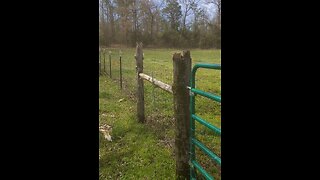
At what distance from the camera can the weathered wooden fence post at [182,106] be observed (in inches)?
91.9

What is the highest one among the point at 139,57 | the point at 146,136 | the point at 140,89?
the point at 139,57

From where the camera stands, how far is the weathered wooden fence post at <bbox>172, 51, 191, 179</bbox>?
2334 mm

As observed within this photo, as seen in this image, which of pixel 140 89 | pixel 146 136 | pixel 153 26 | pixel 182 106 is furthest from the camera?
pixel 153 26

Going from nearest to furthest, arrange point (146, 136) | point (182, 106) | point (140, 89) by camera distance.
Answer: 1. point (182, 106)
2. point (146, 136)
3. point (140, 89)

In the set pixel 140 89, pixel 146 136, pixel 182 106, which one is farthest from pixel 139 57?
pixel 182 106

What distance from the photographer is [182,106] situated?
92.4 inches

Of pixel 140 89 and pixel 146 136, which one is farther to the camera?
pixel 140 89

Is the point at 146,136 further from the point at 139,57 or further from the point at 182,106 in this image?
the point at 182,106

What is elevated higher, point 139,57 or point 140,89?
point 139,57

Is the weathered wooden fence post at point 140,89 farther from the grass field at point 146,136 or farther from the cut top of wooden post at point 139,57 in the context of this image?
the grass field at point 146,136
